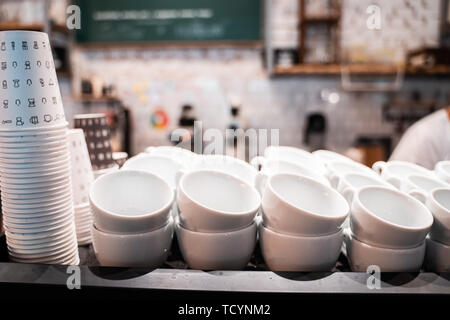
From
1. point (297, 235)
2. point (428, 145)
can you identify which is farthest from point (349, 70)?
point (297, 235)

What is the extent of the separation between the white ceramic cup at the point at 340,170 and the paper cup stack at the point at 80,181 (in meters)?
0.71

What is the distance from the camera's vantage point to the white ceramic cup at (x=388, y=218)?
78cm

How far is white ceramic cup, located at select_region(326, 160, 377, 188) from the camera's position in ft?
3.53

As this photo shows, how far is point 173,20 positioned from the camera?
3531 mm

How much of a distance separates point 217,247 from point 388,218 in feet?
1.47

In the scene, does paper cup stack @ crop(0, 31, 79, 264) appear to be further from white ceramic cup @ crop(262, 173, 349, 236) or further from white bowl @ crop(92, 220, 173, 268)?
white ceramic cup @ crop(262, 173, 349, 236)

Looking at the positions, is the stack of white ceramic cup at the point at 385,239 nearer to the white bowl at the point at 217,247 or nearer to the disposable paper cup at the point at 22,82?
the white bowl at the point at 217,247

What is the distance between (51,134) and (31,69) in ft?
0.49

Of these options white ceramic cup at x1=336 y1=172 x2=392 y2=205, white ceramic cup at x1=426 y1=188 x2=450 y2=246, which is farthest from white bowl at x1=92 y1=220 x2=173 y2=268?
white ceramic cup at x1=426 y1=188 x2=450 y2=246

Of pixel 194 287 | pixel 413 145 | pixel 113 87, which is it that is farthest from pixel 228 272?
pixel 113 87

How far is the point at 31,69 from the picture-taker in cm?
82

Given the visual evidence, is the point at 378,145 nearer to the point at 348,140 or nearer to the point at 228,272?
the point at 348,140

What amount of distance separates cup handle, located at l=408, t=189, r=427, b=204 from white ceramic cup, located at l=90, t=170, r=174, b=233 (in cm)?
62

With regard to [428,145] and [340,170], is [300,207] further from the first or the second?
[428,145]
